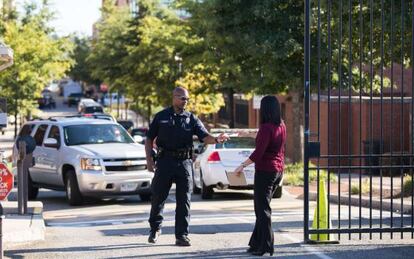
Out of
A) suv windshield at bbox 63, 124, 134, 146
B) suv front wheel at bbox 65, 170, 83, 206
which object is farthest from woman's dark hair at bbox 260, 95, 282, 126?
suv windshield at bbox 63, 124, 134, 146

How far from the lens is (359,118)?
38.4 ft

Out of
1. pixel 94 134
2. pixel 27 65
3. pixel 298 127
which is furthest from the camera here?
pixel 27 65

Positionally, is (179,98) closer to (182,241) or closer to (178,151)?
(178,151)

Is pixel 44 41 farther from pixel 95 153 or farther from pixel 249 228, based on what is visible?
pixel 249 228

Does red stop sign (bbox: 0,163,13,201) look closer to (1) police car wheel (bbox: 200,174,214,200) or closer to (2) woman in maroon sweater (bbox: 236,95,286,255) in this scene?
(2) woman in maroon sweater (bbox: 236,95,286,255)

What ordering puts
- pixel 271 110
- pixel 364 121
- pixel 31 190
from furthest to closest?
1. pixel 364 121
2. pixel 31 190
3. pixel 271 110

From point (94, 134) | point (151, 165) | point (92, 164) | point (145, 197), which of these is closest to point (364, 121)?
point (145, 197)

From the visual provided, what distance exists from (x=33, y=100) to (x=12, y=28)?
381 centimetres

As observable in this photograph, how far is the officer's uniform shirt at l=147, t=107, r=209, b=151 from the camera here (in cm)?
1039

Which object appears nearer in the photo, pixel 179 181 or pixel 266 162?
pixel 266 162

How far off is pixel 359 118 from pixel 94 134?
26.2 ft

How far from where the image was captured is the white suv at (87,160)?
17109 mm

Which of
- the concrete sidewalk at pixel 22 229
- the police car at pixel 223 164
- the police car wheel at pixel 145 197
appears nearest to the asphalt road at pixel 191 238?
the concrete sidewalk at pixel 22 229

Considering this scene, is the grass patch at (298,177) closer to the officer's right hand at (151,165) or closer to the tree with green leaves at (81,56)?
the officer's right hand at (151,165)
